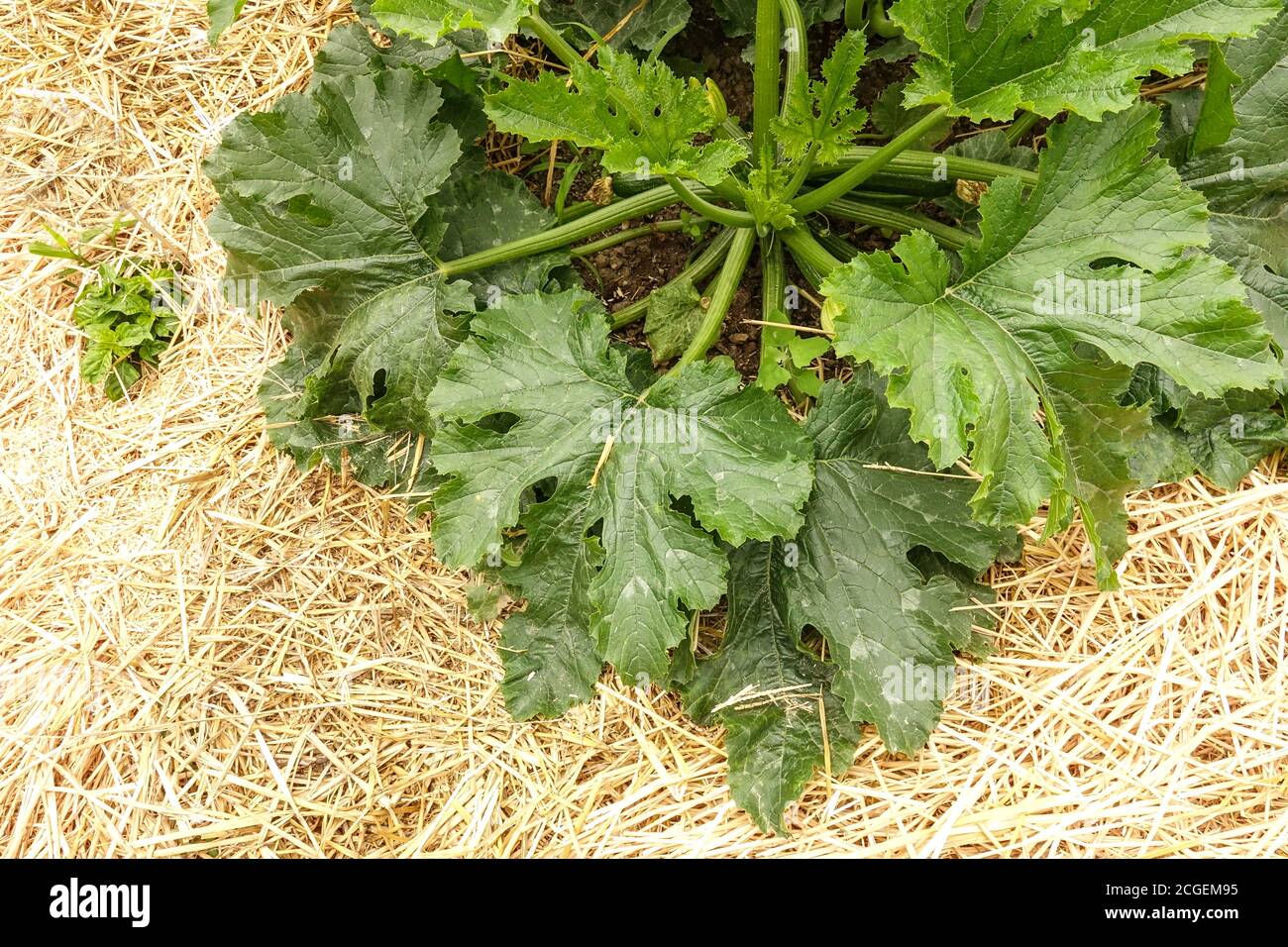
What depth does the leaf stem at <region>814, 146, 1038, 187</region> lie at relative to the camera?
2550mm

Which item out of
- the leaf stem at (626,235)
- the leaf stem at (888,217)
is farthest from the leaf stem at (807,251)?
the leaf stem at (626,235)

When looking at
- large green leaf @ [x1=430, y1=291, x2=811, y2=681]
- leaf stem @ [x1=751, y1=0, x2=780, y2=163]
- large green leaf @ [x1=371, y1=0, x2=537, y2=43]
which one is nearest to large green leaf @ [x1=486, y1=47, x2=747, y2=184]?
large green leaf @ [x1=371, y1=0, x2=537, y2=43]

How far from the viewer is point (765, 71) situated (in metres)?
2.54

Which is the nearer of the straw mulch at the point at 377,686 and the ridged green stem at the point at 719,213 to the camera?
the ridged green stem at the point at 719,213

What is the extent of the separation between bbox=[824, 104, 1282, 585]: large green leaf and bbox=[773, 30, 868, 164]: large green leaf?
1.12 ft

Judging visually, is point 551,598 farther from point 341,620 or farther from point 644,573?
point 341,620

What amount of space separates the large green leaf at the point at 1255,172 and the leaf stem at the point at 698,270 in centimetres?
123

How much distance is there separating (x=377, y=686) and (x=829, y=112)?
194 centimetres

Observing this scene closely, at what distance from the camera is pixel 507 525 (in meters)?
2.38

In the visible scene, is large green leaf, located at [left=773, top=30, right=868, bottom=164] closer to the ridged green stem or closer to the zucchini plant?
the zucchini plant

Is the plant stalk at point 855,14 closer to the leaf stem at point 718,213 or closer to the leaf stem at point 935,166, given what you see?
the leaf stem at point 935,166

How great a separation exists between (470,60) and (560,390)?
1.17 m

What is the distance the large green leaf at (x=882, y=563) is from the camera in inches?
97.4
